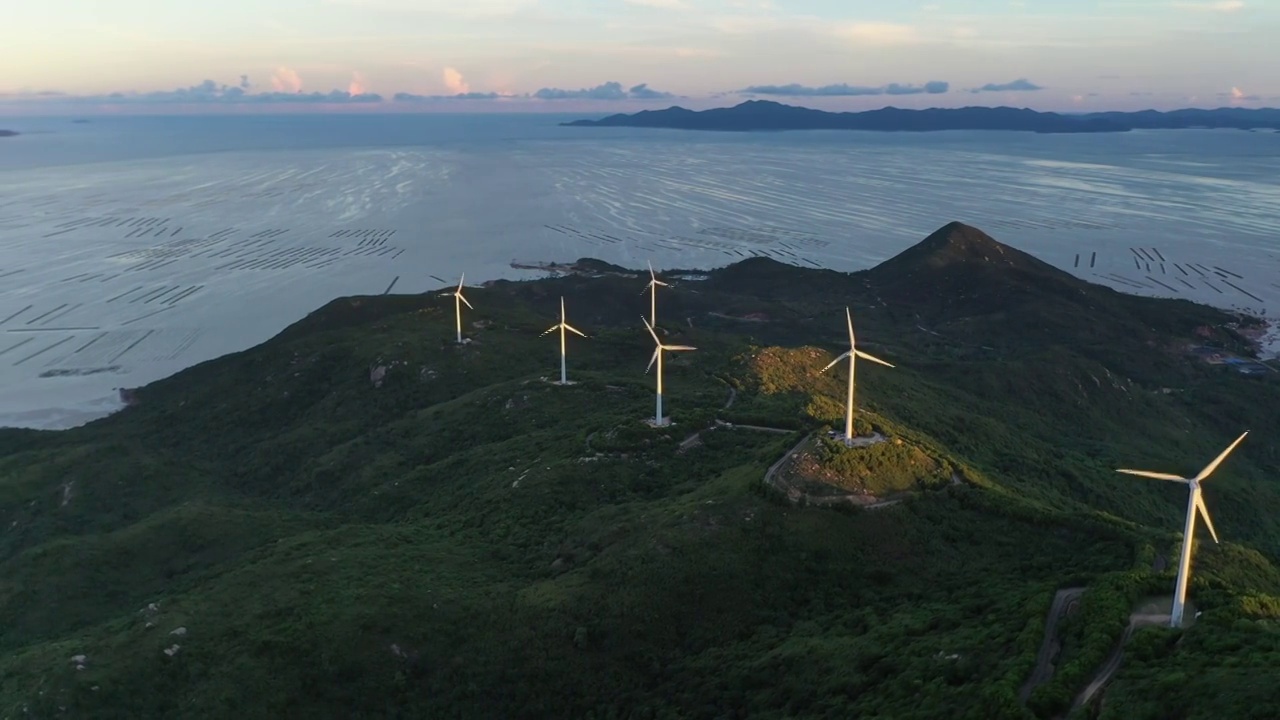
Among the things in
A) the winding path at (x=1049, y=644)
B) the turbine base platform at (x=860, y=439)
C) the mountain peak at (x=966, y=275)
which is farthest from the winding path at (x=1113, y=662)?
the mountain peak at (x=966, y=275)

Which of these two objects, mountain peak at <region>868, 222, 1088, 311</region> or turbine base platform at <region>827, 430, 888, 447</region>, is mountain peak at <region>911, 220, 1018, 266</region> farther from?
turbine base platform at <region>827, 430, 888, 447</region>

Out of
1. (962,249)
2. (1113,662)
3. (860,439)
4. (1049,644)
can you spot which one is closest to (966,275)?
(962,249)

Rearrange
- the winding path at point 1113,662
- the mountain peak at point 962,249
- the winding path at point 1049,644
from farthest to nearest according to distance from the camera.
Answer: the mountain peak at point 962,249 → the winding path at point 1049,644 → the winding path at point 1113,662

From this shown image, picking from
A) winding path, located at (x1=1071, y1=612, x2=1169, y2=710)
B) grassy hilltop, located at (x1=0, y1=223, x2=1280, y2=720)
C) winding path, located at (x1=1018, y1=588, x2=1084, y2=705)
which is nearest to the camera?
winding path, located at (x1=1071, y1=612, x2=1169, y2=710)

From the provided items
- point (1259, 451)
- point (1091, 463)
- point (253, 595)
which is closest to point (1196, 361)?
point (1259, 451)

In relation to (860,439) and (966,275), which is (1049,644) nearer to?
(860,439)

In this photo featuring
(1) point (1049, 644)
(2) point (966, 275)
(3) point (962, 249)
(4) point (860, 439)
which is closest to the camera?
(1) point (1049, 644)

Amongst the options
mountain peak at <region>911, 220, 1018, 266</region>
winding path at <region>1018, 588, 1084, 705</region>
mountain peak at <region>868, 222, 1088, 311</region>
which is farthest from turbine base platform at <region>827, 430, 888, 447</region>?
mountain peak at <region>911, 220, 1018, 266</region>

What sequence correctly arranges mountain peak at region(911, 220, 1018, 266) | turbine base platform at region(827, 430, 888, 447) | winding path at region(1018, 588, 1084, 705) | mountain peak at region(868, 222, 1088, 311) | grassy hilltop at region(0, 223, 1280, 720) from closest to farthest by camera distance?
winding path at region(1018, 588, 1084, 705)
grassy hilltop at region(0, 223, 1280, 720)
turbine base platform at region(827, 430, 888, 447)
mountain peak at region(868, 222, 1088, 311)
mountain peak at region(911, 220, 1018, 266)

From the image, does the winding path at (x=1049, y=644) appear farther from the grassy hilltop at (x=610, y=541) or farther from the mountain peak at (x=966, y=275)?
the mountain peak at (x=966, y=275)
